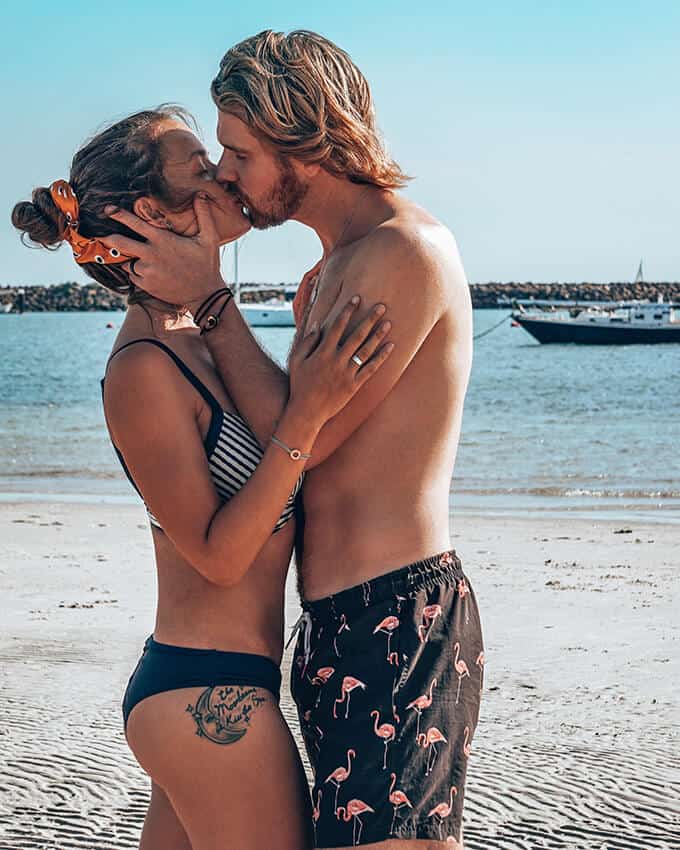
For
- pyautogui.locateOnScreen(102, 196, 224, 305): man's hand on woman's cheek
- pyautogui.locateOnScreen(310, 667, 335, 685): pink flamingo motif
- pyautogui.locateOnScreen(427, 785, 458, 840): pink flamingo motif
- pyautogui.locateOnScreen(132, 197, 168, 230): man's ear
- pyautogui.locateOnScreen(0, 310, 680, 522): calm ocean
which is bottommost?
pyautogui.locateOnScreen(0, 310, 680, 522): calm ocean

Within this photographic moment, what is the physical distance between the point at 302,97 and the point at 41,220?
653 mm

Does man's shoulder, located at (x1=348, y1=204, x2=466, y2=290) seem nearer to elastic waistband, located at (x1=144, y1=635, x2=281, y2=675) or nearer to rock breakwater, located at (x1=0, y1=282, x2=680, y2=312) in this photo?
elastic waistband, located at (x1=144, y1=635, x2=281, y2=675)

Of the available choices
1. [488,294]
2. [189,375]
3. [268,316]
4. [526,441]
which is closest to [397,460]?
[189,375]

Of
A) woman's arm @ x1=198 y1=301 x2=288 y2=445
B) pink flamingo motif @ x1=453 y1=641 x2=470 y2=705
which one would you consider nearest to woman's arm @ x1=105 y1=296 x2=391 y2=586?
woman's arm @ x1=198 y1=301 x2=288 y2=445

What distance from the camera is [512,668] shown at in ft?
21.9

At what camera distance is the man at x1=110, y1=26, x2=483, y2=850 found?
2482 millimetres

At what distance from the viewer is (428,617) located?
255 cm

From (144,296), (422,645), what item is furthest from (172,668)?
(144,296)

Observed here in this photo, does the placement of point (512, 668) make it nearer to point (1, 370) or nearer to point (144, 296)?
point (144, 296)

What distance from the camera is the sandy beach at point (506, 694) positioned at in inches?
181

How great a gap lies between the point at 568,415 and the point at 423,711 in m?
28.6

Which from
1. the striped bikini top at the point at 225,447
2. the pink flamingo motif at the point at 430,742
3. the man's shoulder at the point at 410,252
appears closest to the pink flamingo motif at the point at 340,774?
the pink flamingo motif at the point at 430,742

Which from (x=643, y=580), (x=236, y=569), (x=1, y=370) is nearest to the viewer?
(x=236, y=569)

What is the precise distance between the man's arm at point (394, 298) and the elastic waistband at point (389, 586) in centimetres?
27
